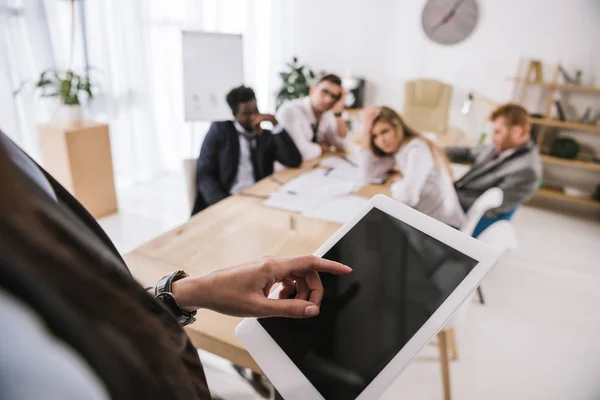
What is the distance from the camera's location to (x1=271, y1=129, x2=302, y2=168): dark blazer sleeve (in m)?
2.18

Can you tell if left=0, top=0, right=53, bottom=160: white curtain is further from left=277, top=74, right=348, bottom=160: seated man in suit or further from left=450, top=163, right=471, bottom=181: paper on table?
left=450, top=163, right=471, bottom=181: paper on table

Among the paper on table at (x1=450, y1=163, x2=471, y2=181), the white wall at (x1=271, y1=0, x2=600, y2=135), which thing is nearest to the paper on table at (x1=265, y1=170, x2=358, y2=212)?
the paper on table at (x1=450, y1=163, x2=471, y2=181)

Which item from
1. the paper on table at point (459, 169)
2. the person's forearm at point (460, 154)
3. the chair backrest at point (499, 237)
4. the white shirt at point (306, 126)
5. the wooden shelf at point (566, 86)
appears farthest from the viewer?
the wooden shelf at point (566, 86)

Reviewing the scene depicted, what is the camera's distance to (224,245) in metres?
1.19

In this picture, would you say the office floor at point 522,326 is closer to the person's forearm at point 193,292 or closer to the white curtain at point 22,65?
the white curtain at point 22,65

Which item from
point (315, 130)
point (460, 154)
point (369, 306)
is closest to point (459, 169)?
point (460, 154)

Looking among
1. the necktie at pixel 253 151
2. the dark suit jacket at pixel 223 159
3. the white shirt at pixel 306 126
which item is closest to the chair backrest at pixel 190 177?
the dark suit jacket at pixel 223 159

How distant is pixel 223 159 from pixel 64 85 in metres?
1.39

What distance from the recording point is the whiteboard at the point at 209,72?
120 inches

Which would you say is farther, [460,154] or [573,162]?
[573,162]

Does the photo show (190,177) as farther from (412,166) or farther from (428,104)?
(428,104)

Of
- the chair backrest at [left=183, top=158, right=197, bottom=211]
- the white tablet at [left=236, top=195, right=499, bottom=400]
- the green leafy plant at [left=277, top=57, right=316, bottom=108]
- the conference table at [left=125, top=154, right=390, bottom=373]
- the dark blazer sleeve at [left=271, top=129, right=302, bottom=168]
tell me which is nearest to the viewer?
the white tablet at [left=236, top=195, right=499, bottom=400]

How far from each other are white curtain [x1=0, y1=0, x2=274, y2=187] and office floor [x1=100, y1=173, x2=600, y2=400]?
612 millimetres

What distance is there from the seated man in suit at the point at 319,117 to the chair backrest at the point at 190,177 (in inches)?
27.0
